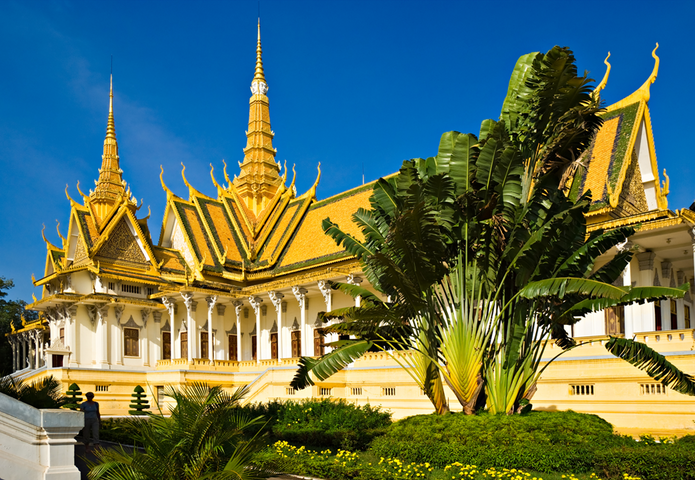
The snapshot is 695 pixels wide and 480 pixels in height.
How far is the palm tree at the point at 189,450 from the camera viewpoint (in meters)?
6.05

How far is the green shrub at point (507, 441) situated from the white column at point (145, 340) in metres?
23.0

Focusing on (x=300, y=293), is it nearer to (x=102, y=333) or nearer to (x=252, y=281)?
(x=252, y=281)

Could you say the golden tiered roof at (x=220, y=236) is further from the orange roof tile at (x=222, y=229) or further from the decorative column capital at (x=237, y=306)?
the decorative column capital at (x=237, y=306)

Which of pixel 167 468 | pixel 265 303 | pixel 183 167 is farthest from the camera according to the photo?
pixel 183 167

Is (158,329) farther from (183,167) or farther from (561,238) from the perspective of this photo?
(561,238)

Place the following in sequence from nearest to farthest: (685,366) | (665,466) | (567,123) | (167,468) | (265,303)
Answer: (167,468), (665,466), (567,123), (685,366), (265,303)

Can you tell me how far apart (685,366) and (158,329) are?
2436cm

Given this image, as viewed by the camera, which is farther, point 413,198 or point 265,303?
point 265,303

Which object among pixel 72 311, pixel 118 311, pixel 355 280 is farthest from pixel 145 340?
pixel 355 280

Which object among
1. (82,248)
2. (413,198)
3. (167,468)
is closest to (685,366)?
(413,198)

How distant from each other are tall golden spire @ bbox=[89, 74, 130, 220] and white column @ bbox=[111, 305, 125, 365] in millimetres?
7113

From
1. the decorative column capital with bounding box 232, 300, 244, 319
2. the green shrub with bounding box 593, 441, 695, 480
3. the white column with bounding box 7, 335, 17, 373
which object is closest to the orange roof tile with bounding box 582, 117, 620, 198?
the green shrub with bounding box 593, 441, 695, 480

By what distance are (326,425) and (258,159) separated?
27.1 metres

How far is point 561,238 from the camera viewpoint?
10797 mm
